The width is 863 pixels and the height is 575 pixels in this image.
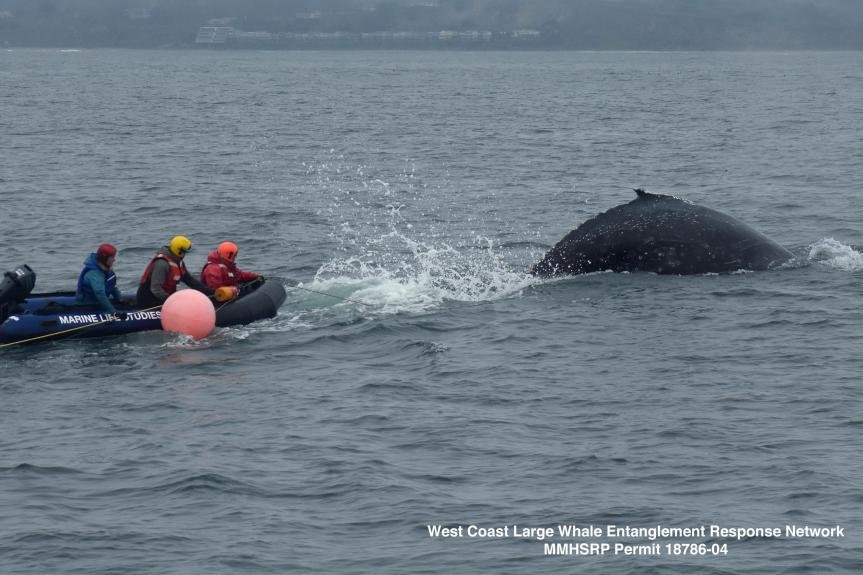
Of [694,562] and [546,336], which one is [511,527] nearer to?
[694,562]

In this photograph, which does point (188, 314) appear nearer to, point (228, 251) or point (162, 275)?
point (162, 275)

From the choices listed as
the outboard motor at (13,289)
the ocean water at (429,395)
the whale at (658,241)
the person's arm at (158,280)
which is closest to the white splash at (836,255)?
the ocean water at (429,395)

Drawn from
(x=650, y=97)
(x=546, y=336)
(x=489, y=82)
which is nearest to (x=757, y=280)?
(x=546, y=336)

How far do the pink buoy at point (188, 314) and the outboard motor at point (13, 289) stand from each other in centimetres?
233

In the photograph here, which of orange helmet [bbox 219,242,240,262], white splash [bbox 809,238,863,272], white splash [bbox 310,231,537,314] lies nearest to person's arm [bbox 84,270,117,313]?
orange helmet [bbox 219,242,240,262]

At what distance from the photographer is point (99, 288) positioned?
21750 mm

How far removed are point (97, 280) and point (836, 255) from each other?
1489 cm

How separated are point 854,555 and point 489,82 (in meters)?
121

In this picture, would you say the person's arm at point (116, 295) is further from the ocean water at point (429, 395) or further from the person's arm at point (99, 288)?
the ocean water at point (429, 395)

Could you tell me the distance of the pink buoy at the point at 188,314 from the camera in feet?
69.7

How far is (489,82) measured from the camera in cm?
13238

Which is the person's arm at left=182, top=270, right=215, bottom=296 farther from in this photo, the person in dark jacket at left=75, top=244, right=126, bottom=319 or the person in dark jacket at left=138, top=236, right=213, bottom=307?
the person in dark jacket at left=75, top=244, right=126, bottom=319

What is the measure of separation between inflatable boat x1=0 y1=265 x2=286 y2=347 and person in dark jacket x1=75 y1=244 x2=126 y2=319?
0.42 feet

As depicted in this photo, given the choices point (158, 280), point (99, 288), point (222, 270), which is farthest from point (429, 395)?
point (99, 288)
